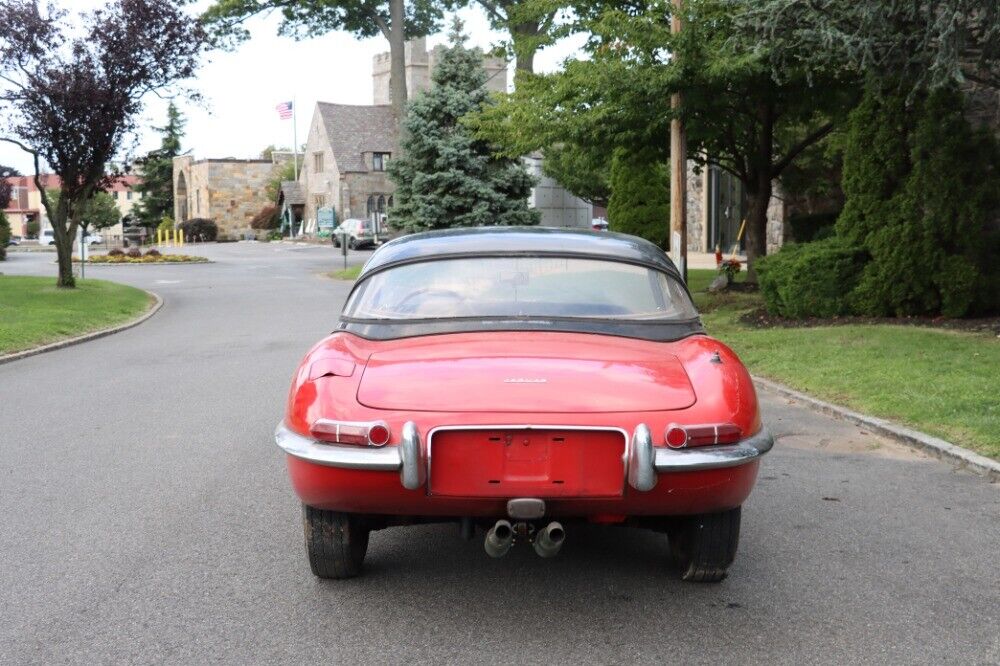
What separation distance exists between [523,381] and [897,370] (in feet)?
24.5

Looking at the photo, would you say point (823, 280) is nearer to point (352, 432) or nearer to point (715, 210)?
point (352, 432)

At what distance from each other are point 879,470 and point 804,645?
3.47 m

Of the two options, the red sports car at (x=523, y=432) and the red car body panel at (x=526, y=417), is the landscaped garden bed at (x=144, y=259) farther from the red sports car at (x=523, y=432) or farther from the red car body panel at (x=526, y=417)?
the red car body panel at (x=526, y=417)

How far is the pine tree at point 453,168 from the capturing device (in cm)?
3628

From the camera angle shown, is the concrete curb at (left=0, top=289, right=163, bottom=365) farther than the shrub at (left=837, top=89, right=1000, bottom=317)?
Yes

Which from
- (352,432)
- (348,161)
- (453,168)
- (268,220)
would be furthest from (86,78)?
(268,220)

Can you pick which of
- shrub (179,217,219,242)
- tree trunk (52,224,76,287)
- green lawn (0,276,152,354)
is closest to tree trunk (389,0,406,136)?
green lawn (0,276,152,354)

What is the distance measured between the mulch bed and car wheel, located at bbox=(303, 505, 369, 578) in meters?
10.6

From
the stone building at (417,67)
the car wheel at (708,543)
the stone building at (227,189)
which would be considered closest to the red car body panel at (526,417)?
the car wheel at (708,543)

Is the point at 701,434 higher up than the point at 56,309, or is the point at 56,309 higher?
the point at 701,434

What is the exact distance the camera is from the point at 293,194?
Answer: 7856cm

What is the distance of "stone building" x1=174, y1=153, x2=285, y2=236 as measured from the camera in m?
84.9

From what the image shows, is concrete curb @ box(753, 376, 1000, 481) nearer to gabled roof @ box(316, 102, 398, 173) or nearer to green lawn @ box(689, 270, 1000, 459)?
green lawn @ box(689, 270, 1000, 459)

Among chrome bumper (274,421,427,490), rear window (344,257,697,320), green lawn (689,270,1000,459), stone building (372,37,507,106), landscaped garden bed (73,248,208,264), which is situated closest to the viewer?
chrome bumper (274,421,427,490)
